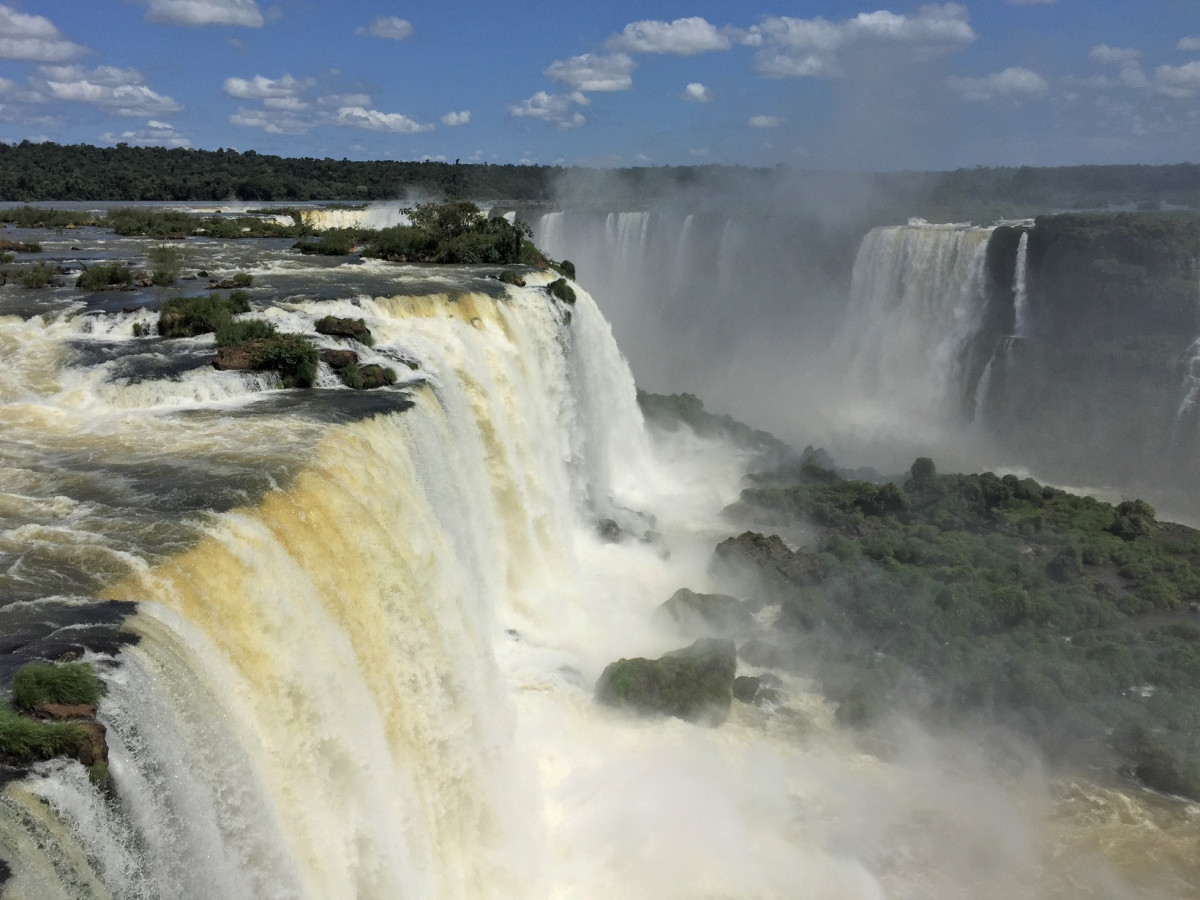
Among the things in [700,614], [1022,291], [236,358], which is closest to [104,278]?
[236,358]

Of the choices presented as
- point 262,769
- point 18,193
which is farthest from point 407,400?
point 18,193

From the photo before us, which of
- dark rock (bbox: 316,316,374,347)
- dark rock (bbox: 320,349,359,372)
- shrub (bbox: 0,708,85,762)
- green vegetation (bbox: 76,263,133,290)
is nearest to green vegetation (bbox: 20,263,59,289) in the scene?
green vegetation (bbox: 76,263,133,290)

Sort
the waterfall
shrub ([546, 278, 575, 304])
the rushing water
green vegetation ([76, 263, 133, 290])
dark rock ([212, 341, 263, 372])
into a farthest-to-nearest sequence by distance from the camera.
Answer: the waterfall < shrub ([546, 278, 575, 304]) < green vegetation ([76, 263, 133, 290]) < dark rock ([212, 341, 263, 372]) < the rushing water

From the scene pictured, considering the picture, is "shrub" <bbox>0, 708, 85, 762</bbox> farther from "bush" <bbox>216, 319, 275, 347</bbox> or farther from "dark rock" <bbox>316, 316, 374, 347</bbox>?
"dark rock" <bbox>316, 316, 374, 347</bbox>

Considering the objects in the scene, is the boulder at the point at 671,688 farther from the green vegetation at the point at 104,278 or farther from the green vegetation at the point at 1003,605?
the green vegetation at the point at 104,278

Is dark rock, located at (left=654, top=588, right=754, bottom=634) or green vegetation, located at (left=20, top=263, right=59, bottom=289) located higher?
green vegetation, located at (left=20, top=263, right=59, bottom=289)

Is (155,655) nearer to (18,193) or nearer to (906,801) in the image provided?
(906,801)

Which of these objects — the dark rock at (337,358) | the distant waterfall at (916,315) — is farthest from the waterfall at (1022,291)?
the dark rock at (337,358)

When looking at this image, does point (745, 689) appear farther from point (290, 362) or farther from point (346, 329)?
point (346, 329)
